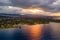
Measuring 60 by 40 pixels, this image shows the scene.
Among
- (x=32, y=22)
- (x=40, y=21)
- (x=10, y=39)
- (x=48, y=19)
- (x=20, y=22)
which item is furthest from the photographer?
(x=48, y=19)

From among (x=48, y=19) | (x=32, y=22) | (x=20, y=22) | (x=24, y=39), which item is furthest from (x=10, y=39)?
(x=48, y=19)

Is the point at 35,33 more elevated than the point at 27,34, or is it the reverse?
the point at 27,34

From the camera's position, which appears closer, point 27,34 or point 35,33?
point 27,34

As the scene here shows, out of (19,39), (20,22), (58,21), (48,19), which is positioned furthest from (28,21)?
(19,39)

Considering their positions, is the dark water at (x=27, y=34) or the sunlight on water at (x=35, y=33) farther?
the sunlight on water at (x=35, y=33)

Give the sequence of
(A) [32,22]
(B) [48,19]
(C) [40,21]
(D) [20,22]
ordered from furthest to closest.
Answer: (B) [48,19] → (C) [40,21] → (A) [32,22] → (D) [20,22]

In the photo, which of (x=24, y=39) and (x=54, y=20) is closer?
(x=24, y=39)

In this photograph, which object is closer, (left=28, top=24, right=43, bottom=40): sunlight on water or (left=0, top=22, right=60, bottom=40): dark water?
(left=0, top=22, right=60, bottom=40): dark water

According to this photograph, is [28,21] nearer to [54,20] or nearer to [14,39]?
[54,20]

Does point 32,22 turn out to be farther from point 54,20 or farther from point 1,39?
point 1,39
